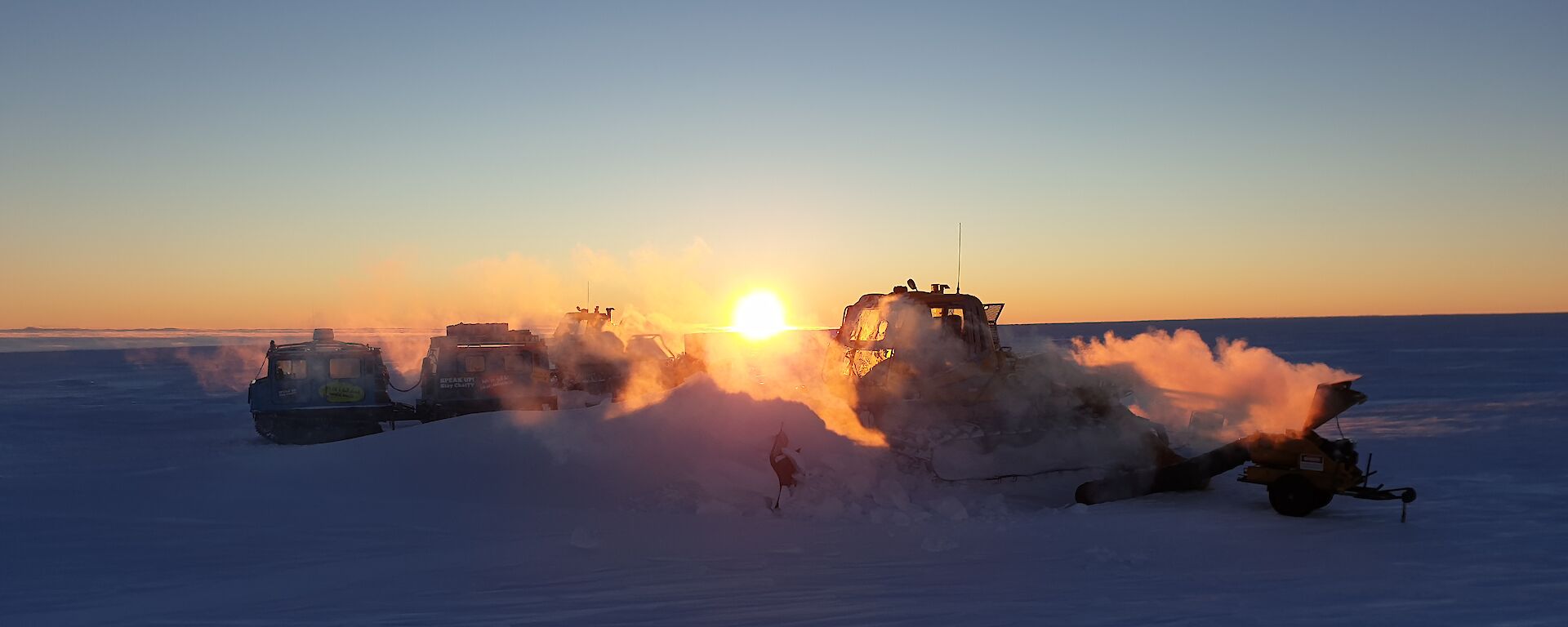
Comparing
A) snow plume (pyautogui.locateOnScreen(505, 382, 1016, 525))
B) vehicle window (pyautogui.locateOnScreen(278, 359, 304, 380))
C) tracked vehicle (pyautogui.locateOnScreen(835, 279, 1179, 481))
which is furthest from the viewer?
vehicle window (pyautogui.locateOnScreen(278, 359, 304, 380))

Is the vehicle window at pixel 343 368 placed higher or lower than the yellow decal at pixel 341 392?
higher

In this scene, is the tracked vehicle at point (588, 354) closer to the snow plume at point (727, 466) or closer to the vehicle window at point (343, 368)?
the vehicle window at point (343, 368)

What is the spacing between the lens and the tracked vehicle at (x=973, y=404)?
14922mm

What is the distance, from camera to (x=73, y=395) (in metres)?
43.4

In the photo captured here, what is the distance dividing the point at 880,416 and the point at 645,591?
21.6ft

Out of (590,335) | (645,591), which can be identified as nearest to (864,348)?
(645,591)

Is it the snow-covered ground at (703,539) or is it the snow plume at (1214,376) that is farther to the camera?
the snow plume at (1214,376)

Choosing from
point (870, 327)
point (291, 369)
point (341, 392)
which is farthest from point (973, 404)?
point (291, 369)

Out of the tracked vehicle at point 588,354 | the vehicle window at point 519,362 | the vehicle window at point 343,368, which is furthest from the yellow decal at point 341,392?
the tracked vehicle at point 588,354

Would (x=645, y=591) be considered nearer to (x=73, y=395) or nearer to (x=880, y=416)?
(x=880, y=416)

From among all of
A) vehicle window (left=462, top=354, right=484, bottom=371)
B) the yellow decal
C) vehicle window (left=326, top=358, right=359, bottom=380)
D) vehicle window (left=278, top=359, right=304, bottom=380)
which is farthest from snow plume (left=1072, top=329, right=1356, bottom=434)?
vehicle window (left=278, top=359, right=304, bottom=380)

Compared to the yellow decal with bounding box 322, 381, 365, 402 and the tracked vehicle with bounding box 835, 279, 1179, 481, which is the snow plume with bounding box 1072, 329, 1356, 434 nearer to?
the tracked vehicle with bounding box 835, 279, 1179, 481

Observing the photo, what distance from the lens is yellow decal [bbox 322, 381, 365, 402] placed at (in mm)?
23406

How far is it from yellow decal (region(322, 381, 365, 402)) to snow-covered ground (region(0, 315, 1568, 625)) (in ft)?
16.1
